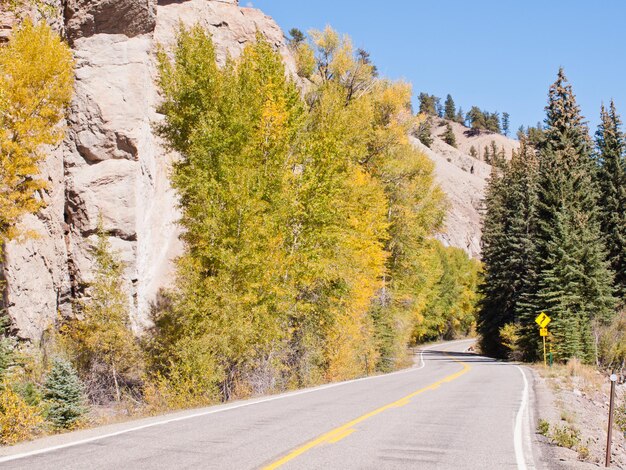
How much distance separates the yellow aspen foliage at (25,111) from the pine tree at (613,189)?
38336 millimetres

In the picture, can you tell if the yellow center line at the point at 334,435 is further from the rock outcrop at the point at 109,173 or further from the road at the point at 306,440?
the rock outcrop at the point at 109,173

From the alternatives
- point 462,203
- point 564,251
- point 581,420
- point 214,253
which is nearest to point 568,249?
point 564,251

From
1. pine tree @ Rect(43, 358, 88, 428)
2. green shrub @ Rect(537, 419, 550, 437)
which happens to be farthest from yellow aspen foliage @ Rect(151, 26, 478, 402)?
green shrub @ Rect(537, 419, 550, 437)

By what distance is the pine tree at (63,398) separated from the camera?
11.5m

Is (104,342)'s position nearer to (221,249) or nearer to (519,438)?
(221,249)

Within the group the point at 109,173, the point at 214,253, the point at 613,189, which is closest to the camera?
the point at 214,253

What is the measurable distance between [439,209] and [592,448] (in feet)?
91.9

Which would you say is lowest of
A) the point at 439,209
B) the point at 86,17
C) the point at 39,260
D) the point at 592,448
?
the point at 592,448

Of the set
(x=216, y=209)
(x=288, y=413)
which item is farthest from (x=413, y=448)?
(x=216, y=209)

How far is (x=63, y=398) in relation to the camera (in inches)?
472

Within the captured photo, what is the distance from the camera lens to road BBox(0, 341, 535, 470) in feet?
22.0

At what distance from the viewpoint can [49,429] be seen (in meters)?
10.9

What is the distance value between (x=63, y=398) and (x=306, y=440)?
6603mm

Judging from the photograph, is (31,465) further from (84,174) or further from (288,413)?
(84,174)
